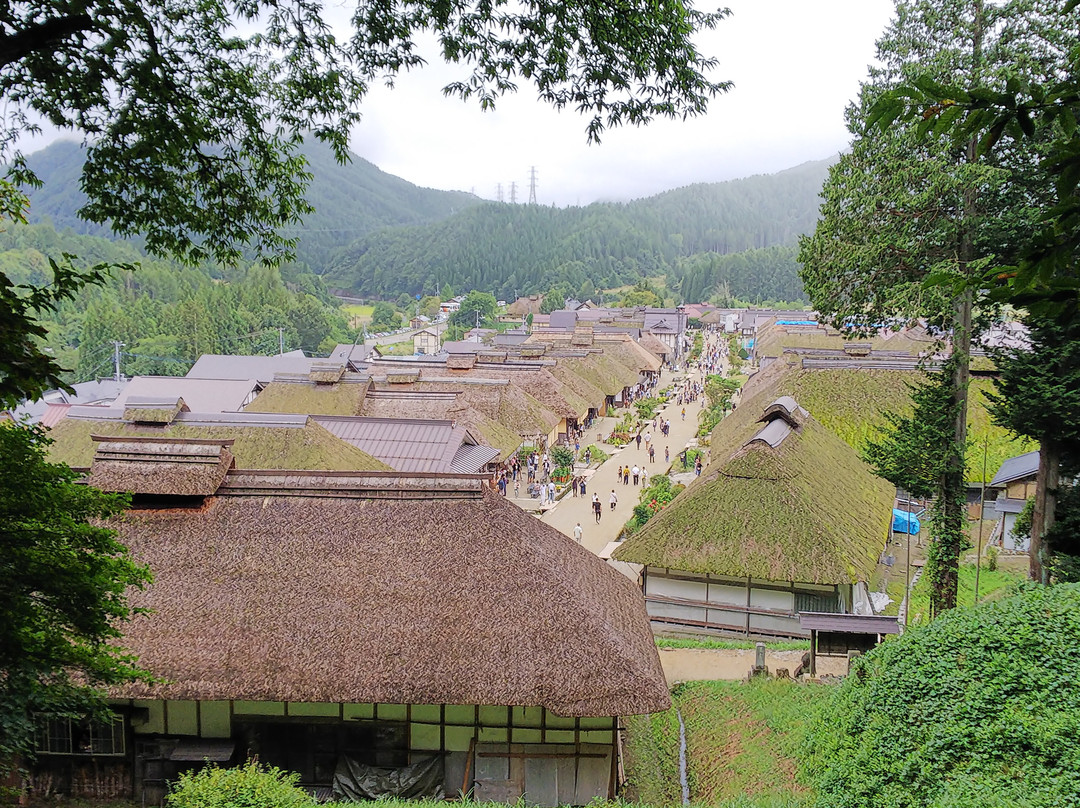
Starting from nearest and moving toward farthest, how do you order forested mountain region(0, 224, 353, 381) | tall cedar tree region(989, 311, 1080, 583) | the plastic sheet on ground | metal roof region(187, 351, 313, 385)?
the plastic sheet on ground, tall cedar tree region(989, 311, 1080, 583), metal roof region(187, 351, 313, 385), forested mountain region(0, 224, 353, 381)

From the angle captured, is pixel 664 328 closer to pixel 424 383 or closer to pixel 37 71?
pixel 424 383

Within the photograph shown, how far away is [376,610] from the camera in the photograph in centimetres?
1192

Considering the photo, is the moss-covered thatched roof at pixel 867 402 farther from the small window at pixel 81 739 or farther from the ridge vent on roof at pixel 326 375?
the small window at pixel 81 739

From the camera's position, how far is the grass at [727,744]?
11039 millimetres

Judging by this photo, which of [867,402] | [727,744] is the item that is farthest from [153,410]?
[867,402]

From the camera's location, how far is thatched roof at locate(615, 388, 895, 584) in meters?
17.7

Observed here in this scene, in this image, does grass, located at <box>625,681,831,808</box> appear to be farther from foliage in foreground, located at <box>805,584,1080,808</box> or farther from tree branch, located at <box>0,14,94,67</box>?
tree branch, located at <box>0,14,94,67</box>

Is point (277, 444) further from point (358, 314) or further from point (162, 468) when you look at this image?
point (358, 314)

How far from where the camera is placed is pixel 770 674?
1587cm

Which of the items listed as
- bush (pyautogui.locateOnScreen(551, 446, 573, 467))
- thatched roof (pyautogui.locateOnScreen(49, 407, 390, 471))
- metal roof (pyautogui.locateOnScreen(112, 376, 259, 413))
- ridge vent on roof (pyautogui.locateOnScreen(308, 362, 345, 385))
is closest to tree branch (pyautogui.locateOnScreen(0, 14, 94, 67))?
thatched roof (pyautogui.locateOnScreen(49, 407, 390, 471))

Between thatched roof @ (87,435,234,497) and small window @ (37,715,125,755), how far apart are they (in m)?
3.78

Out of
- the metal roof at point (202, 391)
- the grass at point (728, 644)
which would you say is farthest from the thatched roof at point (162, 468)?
the metal roof at point (202, 391)

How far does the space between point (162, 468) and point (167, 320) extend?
80414 millimetres

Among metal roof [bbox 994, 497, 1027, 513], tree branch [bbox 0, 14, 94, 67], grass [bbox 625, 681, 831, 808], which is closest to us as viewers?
tree branch [bbox 0, 14, 94, 67]
